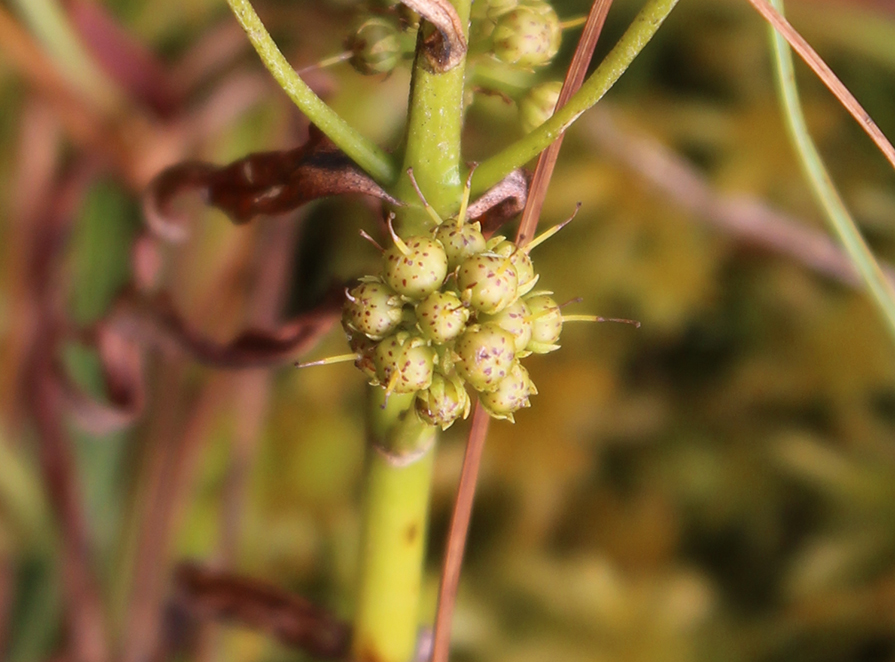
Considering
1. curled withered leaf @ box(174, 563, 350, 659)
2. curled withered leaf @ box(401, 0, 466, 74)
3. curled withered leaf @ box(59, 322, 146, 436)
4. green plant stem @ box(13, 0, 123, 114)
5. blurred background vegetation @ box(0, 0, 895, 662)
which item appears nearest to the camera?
curled withered leaf @ box(401, 0, 466, 74)

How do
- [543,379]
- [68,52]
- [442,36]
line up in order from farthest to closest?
[543,379] < [68,52] < [442,36]

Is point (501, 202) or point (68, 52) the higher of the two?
point (68, 52)

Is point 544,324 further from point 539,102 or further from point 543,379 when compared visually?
point 543,379

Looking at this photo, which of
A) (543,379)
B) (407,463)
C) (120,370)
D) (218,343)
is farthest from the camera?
(543,379)

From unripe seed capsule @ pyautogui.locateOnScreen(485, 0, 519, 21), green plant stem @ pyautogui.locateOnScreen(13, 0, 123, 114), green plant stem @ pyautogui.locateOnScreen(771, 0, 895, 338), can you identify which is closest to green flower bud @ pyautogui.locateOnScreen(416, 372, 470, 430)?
unripe seed capsule @ pyautogui.locateOnScreen(485, 0, 519, 21)

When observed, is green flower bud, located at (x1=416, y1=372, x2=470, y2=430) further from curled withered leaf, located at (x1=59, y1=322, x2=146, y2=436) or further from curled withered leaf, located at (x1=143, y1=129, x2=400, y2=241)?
curled withered leaf, located at (x1=59, y1=322, x2=146, y2=436)

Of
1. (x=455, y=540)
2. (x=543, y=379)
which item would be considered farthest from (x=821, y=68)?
(x=543, y=379)

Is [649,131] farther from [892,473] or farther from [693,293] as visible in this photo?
[892,473]
